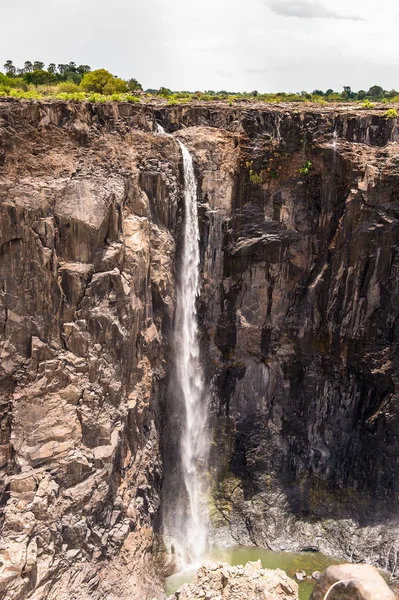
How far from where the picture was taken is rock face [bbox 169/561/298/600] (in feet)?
56.3

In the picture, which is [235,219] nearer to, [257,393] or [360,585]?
[257,393]

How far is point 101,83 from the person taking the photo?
3228 cm

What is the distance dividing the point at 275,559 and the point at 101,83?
30266 millimetres

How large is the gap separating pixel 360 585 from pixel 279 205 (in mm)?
20884

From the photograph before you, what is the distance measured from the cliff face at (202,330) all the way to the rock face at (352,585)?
11.8 m

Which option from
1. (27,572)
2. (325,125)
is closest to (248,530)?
(27,572)

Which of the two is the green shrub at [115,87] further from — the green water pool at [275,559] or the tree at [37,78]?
the green water pool at [275,559]

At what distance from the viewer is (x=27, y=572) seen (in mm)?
17438

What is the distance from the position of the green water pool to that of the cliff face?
2.44 feet

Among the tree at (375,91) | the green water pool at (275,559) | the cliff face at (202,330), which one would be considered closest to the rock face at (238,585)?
the cliff face at (202,330)

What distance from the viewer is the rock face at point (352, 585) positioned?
9492 millimetres

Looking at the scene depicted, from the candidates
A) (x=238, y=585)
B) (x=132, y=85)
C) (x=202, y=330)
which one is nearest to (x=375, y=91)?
(x=132, y=85)

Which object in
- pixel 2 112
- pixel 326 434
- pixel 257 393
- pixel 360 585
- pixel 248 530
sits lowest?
pixel 248 530

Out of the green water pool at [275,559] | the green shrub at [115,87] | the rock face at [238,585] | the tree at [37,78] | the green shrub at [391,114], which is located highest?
the tree at [37,78]
